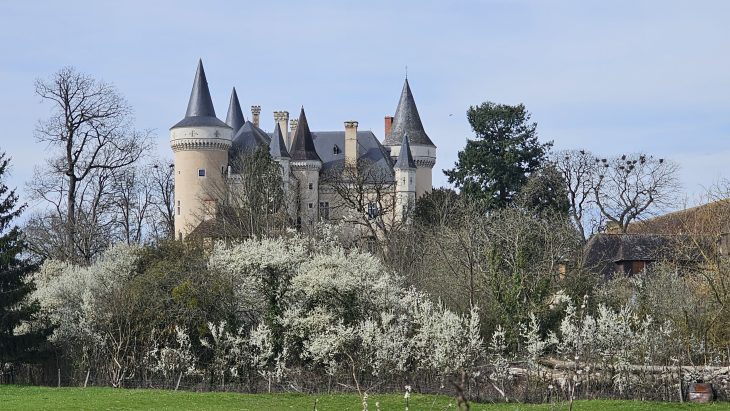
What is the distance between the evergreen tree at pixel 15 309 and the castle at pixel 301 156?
29314mm

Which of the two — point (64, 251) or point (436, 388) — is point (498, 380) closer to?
point (436, 388)

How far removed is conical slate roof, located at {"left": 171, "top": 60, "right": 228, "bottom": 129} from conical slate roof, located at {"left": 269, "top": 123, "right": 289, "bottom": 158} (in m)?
3.86

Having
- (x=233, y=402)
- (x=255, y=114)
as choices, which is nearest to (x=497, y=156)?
(x=255, y=114)

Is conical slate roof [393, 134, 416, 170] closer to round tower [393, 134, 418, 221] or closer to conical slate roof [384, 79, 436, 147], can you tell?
round tower [393, 134, 418, 221]

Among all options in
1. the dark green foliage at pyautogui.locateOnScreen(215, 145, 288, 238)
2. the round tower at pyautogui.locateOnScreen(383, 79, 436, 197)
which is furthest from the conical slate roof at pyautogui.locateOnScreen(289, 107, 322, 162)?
the dark green foliage at pyautogui.locateOnScreen(215, 145, 288, 238)

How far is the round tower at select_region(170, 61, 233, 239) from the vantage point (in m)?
72.6

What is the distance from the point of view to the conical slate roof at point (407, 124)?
84.5 metres

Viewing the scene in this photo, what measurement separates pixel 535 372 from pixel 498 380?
0.95 m

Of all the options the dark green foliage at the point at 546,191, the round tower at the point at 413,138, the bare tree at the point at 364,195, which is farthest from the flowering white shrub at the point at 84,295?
the round tower at the point at 413,138

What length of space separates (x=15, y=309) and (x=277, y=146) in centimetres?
4365

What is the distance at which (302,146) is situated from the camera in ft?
262

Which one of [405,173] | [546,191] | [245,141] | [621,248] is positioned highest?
[245,141]

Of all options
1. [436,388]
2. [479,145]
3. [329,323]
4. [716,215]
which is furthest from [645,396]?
[479,145]

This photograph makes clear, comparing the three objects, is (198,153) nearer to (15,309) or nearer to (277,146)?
(277,146)
